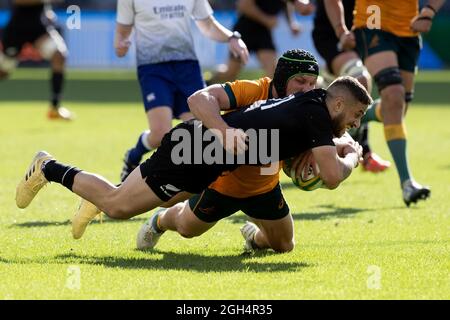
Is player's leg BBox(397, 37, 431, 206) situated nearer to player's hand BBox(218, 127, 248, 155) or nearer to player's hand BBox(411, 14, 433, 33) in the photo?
player's hand BBox(411, 14, 433, 33)

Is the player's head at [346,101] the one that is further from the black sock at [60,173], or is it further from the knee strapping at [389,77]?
the knee strapping at [389,77]

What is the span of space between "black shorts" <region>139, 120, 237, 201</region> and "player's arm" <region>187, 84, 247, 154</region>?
225 millimetres

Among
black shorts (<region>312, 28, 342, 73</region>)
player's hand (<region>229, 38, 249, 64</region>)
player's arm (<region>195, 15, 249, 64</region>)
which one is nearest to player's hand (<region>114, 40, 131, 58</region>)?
player's arm (<region>195, 15, 249, 64</region>)

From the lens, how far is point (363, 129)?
1156 centimetres

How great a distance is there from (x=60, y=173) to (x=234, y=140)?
1447mm

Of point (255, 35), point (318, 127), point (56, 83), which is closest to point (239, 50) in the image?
point (318, 127)

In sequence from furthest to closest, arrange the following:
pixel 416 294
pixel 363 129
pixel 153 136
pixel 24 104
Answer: pixel 24 104 → pixel 363 129 → pixel 153 136 → pixel 416 294

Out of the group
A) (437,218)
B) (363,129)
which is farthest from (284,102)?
(363,129)

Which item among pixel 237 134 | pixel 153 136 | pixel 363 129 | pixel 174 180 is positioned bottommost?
pixel 363 129

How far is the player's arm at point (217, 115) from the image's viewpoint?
681cm

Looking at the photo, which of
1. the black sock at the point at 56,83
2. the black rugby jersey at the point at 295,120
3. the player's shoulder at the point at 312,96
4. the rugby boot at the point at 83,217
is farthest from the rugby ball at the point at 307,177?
the black sock at the point at 56,83

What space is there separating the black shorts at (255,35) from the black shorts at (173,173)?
8.50 m

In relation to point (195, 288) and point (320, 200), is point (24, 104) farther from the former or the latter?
point (195, 288)

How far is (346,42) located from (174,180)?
3.63 meters
